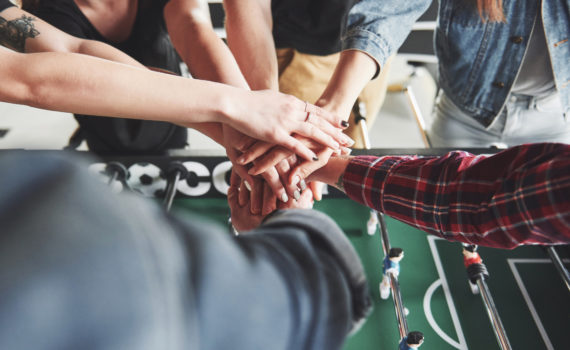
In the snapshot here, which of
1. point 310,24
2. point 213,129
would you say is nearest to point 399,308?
point 213,129

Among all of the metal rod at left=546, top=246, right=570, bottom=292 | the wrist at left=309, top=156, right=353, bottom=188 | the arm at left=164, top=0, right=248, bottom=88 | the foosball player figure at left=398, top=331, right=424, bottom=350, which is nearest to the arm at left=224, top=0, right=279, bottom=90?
the arm at left=164, top=0, right=248, bottom=88

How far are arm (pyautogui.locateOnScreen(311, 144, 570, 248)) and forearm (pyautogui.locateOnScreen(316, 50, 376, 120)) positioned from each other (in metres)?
0.20

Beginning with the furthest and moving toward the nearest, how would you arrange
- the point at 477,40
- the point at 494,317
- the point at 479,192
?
the point at 477,40 → the point at 494,317 → the point at 479,192

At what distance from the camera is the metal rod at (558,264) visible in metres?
1.01

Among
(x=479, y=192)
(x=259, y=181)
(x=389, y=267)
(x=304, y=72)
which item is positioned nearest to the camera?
(x=479, y=192)

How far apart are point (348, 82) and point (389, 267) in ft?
1.77

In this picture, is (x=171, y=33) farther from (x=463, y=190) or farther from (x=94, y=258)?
(x=94, y=258)

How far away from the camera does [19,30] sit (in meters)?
1.10

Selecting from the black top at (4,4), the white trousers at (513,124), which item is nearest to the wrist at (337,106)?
the white trousers at (513,124)

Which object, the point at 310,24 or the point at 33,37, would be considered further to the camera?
the point at 310,24

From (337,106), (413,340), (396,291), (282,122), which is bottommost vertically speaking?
(413,340)

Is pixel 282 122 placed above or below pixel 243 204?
above

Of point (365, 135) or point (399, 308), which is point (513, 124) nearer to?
point (365, 135)

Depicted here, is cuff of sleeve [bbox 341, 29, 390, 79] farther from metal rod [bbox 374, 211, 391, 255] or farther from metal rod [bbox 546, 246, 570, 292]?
metal rod [bbox 546, 246, 570, 292]
